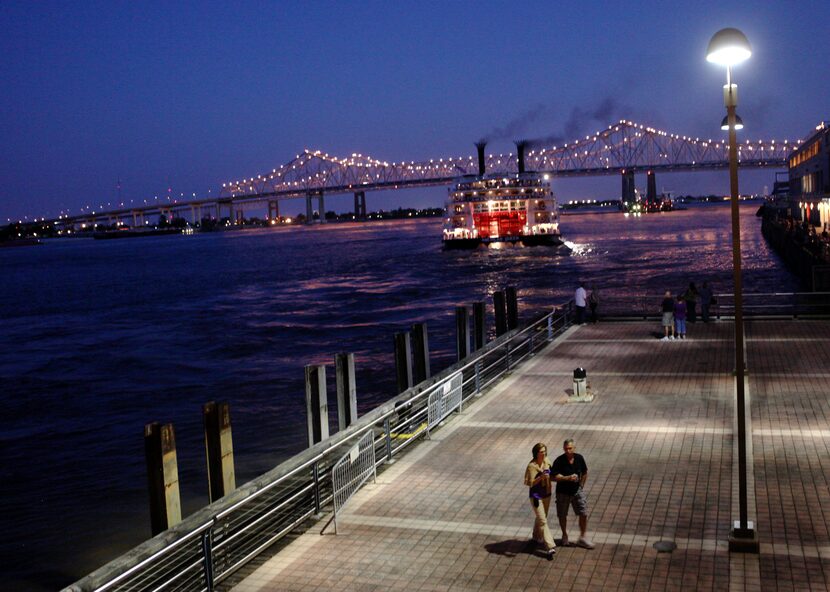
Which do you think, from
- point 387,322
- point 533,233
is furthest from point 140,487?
point 533,233

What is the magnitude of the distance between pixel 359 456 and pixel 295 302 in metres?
41.7

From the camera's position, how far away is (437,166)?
198 metres

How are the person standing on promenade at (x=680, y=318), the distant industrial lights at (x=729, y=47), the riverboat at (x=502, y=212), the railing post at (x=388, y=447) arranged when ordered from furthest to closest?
the riverboat at (x=502, y=212)
the person standing on promenade at (x=680, y=318)
the railing post at (x=388, y=447)
the distant industrial lights at (x=729, y=47)

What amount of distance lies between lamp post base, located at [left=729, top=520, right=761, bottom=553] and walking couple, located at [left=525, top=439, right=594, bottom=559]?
1217 mm

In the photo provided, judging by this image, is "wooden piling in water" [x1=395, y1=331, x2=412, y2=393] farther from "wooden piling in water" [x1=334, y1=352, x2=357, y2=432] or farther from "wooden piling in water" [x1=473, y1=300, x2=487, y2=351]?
"wooden piling in water" [x1=473, y1=300, x2=487, y2=351]

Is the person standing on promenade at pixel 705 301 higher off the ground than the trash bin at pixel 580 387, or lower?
higher

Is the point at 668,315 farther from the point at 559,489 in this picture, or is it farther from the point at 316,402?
the point at 559,489

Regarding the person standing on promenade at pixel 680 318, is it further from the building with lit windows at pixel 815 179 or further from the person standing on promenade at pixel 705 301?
the building with lit windows at pixel 815 179

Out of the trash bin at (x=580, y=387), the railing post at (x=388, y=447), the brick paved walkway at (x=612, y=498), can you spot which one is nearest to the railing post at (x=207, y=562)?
the brick paved walkway at (x=612, y=498)

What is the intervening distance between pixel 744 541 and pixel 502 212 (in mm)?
91086

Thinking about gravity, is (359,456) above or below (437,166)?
below

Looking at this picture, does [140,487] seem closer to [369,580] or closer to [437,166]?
[369,580]

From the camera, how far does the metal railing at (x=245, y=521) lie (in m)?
7.25

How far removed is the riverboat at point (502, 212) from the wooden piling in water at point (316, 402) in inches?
3244
